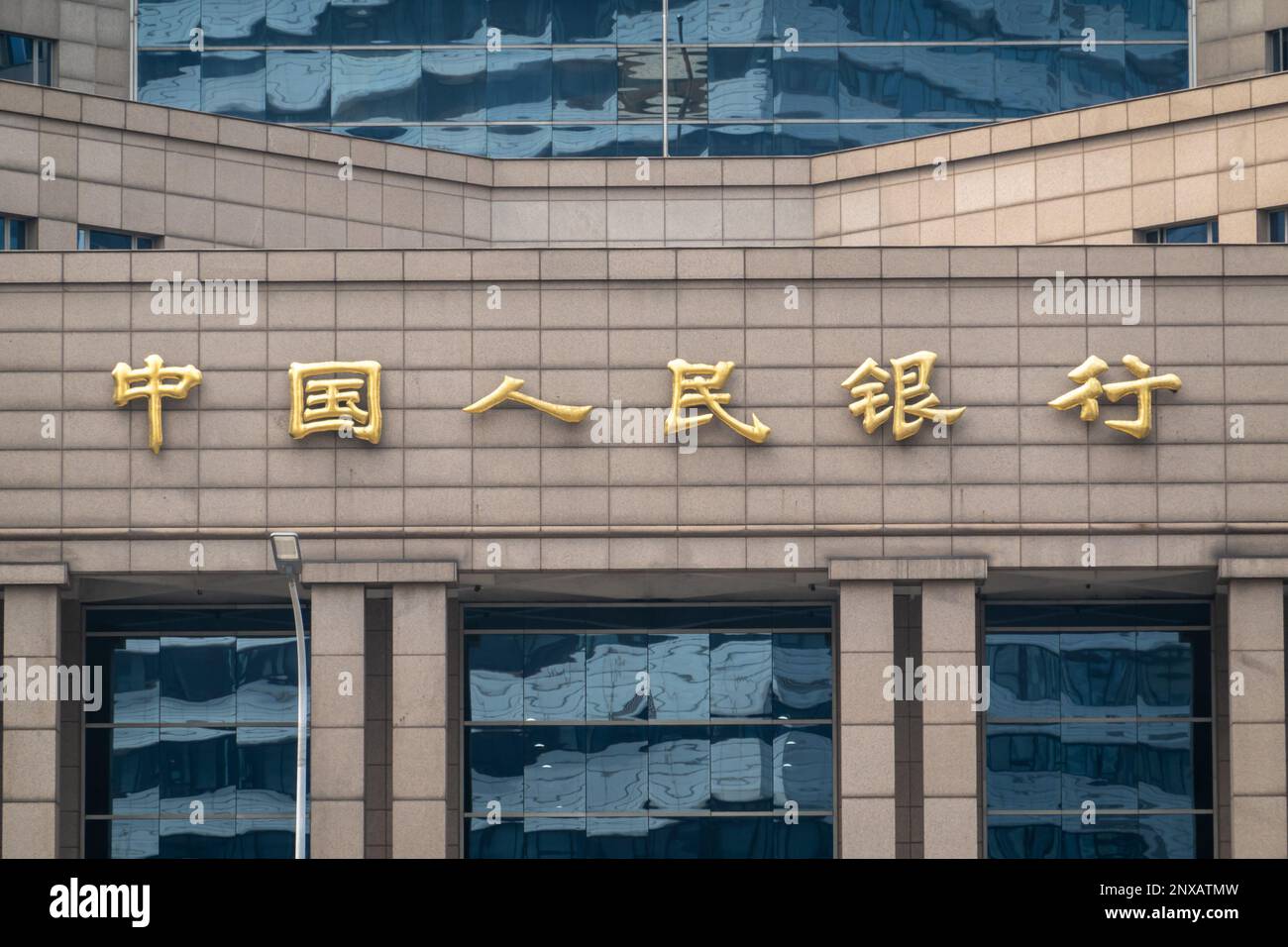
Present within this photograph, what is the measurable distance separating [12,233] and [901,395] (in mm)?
16036

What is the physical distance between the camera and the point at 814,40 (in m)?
37.6

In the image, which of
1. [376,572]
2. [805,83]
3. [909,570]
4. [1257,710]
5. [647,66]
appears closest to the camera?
[1257,710]

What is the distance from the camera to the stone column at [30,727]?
28562 millimetres

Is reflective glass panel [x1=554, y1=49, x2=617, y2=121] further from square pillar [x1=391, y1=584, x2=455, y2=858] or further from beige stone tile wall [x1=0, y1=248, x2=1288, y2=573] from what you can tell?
square pillar [x1=391, y1=584, x2=455, y2=858]

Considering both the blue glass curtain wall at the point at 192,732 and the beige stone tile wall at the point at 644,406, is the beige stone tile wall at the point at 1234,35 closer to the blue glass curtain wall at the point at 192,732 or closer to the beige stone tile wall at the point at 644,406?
the beige stone tile wall at the point at 644,406

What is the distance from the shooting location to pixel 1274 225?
32.6 meters

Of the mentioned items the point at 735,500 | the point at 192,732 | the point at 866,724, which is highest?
the point at 735,500

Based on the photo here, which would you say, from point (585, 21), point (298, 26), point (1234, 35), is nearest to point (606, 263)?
point (585, 21)

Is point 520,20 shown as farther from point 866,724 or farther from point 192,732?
point 866,724

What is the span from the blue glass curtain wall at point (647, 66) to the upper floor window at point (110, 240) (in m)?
4.97

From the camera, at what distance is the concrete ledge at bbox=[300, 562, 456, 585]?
29031mm

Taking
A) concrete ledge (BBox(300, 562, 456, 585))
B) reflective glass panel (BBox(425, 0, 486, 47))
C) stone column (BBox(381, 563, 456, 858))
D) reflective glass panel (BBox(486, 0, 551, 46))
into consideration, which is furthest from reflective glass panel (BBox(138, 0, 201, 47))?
stone column (BBox(381, 563, 456, 858))

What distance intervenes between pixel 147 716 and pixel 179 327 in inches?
285
